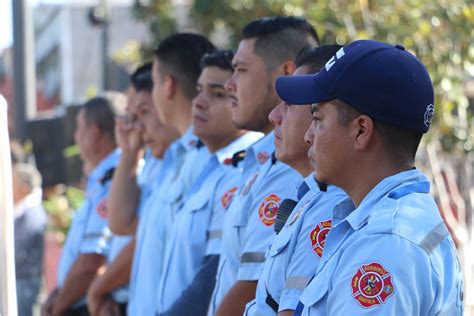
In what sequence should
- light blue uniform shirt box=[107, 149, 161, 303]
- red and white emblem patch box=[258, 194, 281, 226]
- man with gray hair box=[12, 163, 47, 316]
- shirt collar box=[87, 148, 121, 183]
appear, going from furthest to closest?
1. man with gray hair box=[12, 163, 47, 316]
2. shirt collar box=[87, 148, 121, 183]
3. light blue uniform shirt box=[107, 149, 161, 303]
4. red and white emblem patch box=[258, 194, 281, 226]

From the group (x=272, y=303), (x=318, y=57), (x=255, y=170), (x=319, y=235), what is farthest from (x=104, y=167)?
(x=319, y=235)

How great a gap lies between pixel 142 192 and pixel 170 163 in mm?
460

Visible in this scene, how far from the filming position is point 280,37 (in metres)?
4.74

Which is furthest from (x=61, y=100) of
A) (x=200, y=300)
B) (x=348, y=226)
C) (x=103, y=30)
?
(x=348, y=226)

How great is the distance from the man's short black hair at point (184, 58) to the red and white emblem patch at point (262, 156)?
1.43m

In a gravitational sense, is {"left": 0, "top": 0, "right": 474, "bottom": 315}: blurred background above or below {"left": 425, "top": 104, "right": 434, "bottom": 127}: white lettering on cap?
below

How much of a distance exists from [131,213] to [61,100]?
2429cm

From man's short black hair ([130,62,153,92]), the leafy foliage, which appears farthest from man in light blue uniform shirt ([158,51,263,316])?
the leafy foliage

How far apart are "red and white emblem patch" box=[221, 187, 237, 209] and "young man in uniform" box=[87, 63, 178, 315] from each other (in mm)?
1453

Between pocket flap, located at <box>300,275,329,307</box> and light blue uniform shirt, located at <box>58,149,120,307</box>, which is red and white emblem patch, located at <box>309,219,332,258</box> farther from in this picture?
light blue uniform shirt, located at <box>58,149,120,307</box>

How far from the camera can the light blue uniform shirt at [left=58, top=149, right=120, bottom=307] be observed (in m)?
7.16

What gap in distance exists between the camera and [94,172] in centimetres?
751

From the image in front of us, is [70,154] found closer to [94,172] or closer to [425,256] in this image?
[94,172]

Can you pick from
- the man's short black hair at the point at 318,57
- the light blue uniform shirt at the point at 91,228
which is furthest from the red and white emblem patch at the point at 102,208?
the man's short black hair at the point at 318,57
